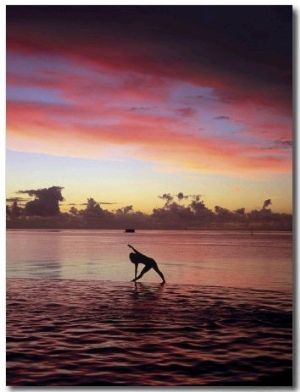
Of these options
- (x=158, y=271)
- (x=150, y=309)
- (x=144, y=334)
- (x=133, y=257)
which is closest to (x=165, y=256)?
(x=158, y=271)

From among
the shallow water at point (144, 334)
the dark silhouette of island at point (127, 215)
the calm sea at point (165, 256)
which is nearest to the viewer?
the shallow water at point (144, 334)

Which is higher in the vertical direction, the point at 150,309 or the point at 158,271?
the point at 158,271

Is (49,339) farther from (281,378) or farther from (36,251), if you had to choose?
(281,378)

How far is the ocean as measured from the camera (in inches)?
122

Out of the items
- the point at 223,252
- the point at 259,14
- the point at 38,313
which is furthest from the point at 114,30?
the point at 38,313

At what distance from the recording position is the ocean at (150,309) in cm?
310

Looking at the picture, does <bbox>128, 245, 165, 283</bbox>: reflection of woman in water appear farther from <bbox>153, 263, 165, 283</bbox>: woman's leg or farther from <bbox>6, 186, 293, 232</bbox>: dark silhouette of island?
<bbox>6, 186, 293, 232</bbox>: dark silhouette of island

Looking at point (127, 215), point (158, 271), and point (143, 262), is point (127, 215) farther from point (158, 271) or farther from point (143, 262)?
point (158, 271)

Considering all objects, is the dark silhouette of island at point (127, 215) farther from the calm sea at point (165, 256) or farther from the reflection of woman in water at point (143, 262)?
the reflection of woman in water at point (143, 262)

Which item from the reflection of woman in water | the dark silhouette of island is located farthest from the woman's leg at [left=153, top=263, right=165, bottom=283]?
the dark silhouette of island

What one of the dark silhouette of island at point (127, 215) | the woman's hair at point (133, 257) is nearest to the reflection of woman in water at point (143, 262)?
the woman's hair at point (133, 257)

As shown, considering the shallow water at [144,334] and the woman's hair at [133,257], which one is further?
the woman's hair at [133,257]

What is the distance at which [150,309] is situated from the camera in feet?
11.1

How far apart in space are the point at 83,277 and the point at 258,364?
1.35 m
